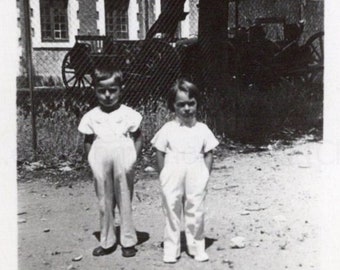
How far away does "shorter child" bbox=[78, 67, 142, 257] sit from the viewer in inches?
115

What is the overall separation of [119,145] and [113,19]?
12038 millimetres

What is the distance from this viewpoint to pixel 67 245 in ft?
10.6

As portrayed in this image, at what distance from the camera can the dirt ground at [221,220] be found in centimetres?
296

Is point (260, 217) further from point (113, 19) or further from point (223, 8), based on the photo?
point (113, 19)

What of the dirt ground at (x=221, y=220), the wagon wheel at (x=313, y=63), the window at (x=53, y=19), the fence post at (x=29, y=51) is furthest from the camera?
the window at (x=53, y=19)

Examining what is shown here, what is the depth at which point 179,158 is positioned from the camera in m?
2.87

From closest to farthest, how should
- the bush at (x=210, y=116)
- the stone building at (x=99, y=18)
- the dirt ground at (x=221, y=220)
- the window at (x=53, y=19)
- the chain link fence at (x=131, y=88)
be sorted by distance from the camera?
the dirt ground at (x=221, y=220) → the bush at (x=210, y=116) → the chain link fence at (x=131, y=88) → the stone building at (x=99, y=18) → the window at (x=53, y=19)

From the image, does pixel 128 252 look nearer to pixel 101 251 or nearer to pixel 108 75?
pixel 101 251

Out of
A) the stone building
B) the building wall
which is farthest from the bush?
the building wall

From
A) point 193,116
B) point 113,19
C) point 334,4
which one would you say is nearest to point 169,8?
point 334,4

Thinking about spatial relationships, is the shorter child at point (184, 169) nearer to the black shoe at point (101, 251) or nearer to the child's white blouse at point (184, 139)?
the child's white blouse at point (184, 139)

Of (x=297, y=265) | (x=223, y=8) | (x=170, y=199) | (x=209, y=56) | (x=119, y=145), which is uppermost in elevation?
(x=223, y=8)

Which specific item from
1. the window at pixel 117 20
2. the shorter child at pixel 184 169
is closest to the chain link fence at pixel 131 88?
the shorter child at pixel 184 169

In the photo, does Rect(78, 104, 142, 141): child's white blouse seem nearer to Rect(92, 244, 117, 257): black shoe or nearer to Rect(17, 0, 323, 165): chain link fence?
Rect(92, 244, 117, 257): black shoe
